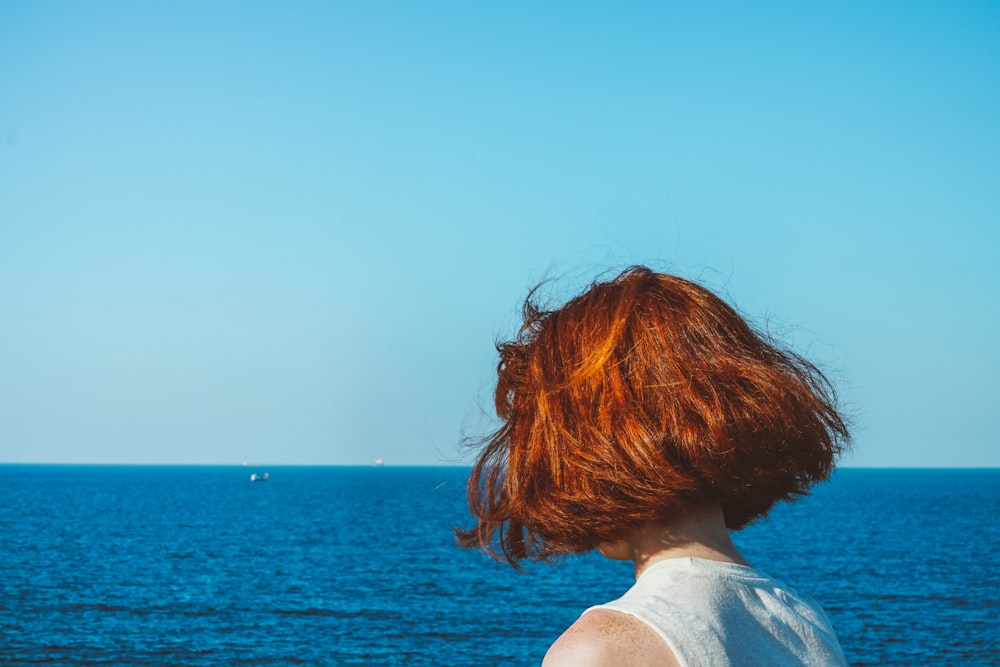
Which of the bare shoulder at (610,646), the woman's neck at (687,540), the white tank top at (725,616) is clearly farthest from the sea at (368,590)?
the bare shoulder at (610,646)

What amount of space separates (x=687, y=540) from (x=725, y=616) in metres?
0.18

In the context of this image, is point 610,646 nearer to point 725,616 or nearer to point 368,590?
point 725,616

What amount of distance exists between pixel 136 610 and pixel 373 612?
10601mm

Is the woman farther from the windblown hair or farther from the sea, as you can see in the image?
the sea

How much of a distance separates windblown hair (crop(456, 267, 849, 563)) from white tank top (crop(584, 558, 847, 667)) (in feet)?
0.42

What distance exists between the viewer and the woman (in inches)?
54.4

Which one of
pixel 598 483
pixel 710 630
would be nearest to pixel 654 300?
pixel 598 483

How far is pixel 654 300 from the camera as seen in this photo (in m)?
1.50

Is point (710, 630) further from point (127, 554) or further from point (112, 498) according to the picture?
point (112, 498)

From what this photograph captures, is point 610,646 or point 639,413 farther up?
point 639,413

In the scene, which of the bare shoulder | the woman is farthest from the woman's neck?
the bare shoulder

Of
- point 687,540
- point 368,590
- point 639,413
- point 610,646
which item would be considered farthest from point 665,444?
point 368,590

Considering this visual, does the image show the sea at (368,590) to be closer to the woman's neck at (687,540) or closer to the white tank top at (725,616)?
the woman's neck at (687,540)

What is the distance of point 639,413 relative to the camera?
1394 millimetres
